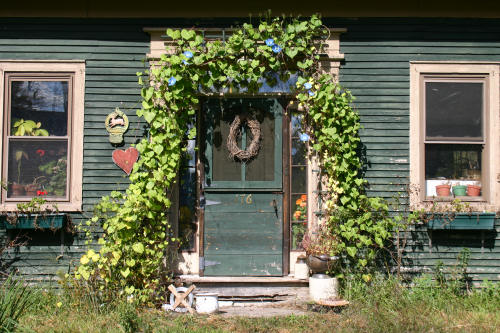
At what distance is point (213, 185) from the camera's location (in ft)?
18.9

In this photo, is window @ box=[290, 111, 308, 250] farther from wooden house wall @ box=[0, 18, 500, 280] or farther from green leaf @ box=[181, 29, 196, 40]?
green leaf @ box=[181, 29, 196, 40]

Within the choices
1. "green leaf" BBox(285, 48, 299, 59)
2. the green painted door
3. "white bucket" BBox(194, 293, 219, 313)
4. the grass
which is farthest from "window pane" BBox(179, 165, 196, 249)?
"green leaf" BBox(285, 48, 299, 59)

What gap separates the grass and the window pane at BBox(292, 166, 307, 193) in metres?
1.25

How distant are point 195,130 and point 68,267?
7.25 ft

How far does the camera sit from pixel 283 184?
227 inches

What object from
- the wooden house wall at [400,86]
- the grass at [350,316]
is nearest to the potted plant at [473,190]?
the wooden house wall at [400,86]

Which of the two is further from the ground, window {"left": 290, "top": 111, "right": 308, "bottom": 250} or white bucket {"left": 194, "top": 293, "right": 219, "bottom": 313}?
window {"left": 290, "top": 111, "right": 308, "bottom": 250}

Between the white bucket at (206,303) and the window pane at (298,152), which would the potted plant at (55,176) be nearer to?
the white bucket at (206,303)

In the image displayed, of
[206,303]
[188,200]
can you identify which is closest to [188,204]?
[188,200]

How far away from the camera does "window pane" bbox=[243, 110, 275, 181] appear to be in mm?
5789

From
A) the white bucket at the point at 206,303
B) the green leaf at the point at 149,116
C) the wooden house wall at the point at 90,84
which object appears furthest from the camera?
the wooden house wall at the point at 90,84

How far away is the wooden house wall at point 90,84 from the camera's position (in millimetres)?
5695

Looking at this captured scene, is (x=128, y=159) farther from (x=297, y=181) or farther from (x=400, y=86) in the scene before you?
(x=400, y=86)

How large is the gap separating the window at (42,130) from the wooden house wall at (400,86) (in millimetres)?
3273
